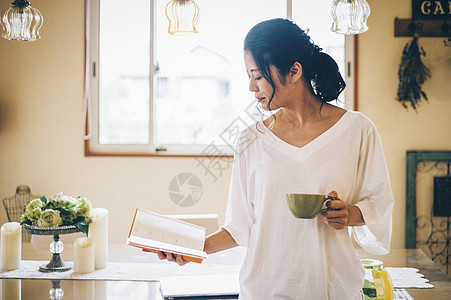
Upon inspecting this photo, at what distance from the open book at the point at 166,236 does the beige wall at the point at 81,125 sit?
2.16 meters

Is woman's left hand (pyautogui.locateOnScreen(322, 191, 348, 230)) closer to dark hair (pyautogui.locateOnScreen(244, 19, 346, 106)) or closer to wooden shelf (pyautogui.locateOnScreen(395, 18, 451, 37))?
dark hair (pyautogui.locateOnScreen(244, 19, 346, 106))

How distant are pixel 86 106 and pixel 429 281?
272 cm

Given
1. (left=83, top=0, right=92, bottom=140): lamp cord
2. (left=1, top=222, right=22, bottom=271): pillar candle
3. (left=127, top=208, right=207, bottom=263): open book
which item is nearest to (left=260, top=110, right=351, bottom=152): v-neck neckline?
(left=127, top=208, right=207, bottom=263): open book

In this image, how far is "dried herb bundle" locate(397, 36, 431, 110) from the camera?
3.43 metres

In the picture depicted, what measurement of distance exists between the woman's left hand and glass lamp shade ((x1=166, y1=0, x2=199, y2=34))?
4.36ft

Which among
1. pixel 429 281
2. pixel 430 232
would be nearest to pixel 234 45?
pixel 430 232

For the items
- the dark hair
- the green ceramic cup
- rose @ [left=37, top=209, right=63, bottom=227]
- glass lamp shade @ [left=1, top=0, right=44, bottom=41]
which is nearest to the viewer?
the green ceramic cup

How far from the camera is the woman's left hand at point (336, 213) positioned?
1098 mm

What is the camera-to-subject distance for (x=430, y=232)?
11.5ft

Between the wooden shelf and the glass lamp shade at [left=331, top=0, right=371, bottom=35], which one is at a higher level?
the wooden shelf

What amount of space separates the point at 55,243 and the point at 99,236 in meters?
→ 0.17

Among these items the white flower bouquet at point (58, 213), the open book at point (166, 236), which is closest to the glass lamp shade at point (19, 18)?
the white flower bouquet at point (58, 213)

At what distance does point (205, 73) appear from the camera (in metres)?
3.61

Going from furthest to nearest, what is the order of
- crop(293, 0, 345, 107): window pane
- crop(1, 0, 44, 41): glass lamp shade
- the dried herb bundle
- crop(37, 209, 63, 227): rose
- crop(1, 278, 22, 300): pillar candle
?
1. crop(293, 0, 345, 107): window pane
2. the dried herb bundle
3. crop(1, 0, 44, 41): glass lamp shade
4. crop(37, 209, 63, 227): rose
5. crop(1, 278, 22, 300): pillar candle
